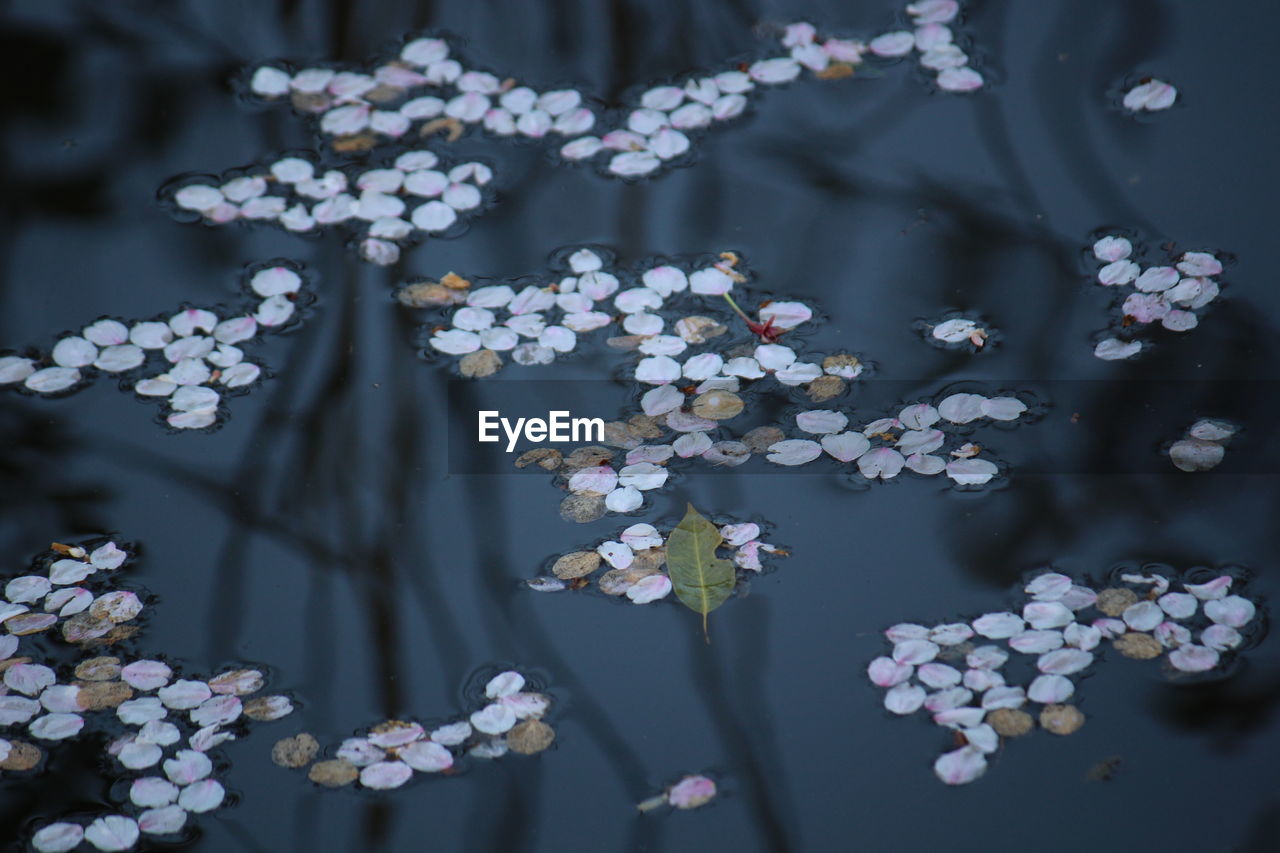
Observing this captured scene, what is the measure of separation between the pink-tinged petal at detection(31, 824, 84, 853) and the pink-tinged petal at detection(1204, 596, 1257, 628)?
1549 mm

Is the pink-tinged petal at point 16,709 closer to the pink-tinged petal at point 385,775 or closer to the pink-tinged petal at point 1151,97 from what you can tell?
the pink-tinged petal at point 385,775

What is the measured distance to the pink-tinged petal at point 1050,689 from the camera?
154cm

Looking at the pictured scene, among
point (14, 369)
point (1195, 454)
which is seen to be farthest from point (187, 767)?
point (1195, 454)

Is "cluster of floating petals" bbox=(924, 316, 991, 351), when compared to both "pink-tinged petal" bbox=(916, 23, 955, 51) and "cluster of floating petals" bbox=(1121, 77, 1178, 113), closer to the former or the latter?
"cluster of floating petals" bbox=(1121, 77, 1178, 113)

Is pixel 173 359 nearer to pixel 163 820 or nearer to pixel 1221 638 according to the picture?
pixel 163 820

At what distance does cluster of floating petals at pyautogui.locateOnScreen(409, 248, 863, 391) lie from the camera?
6.41 ft

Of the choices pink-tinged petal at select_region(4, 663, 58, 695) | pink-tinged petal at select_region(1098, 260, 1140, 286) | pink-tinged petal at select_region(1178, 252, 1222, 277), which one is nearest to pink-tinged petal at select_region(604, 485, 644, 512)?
pink-tinged petal at select_region(4, 663, 58, 695)

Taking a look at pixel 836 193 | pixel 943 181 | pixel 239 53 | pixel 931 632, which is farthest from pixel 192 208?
pixel 931 632

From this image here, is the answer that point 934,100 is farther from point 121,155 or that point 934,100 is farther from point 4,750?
point 4,750

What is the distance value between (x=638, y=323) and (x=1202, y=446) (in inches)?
37.4

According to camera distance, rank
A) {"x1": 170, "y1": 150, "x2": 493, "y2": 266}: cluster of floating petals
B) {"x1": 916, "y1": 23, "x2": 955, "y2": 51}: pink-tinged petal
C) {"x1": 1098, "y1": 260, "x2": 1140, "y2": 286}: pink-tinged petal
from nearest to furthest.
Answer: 1. {"x1": 1098, "y1": 260, "x2": 1140, "y2": 286}: pink-tinged petal
2. {"x1": 170, "y1": 150, "x2": 493, "y2": 266}: cluster of floating petals
3. {"x1": 916, "y1": 23, "x2": 955, "y2": 51}: pink-tinged petal

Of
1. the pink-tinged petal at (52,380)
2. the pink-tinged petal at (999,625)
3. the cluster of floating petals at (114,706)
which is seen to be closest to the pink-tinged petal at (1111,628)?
the pink-tinged petal at (999,625)

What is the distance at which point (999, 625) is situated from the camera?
1612 millimetres

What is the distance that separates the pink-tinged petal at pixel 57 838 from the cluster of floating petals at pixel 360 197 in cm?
114
